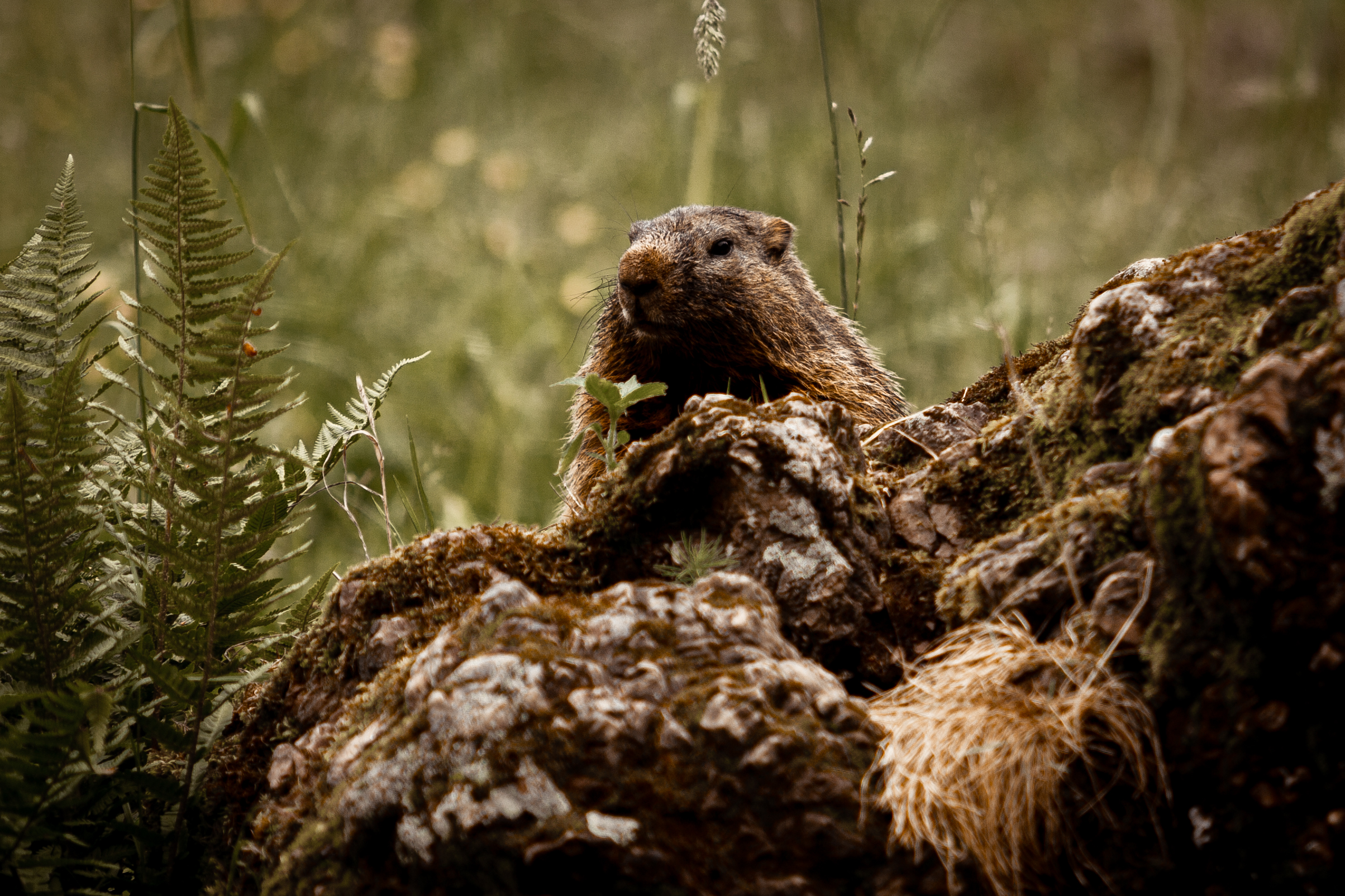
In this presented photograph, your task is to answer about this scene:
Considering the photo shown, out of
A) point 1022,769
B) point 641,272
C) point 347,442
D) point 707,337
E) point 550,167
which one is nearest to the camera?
point 1022,769

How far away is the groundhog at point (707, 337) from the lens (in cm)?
384

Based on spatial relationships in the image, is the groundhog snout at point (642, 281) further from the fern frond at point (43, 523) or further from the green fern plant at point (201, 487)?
the fern frond at point (43, 523)

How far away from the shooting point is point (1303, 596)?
56.6 inches

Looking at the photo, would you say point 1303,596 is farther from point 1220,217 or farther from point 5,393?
point 1220,217

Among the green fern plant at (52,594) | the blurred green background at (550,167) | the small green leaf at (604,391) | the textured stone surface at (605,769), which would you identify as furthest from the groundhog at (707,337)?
the textured stone surface at (605,769)

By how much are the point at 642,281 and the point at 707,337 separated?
34 centimetres

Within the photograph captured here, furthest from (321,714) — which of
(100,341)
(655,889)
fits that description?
(100,341)

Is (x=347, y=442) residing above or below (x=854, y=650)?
above

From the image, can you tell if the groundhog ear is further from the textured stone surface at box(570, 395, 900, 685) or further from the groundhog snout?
the textured stone surface at box(570, 395, 900, 685)

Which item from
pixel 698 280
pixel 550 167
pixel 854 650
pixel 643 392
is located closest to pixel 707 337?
pixel 698 280

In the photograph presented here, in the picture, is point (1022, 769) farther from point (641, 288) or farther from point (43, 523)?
point (641, 288)

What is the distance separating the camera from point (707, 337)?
12.9ft

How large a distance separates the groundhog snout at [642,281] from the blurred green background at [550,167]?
753mm

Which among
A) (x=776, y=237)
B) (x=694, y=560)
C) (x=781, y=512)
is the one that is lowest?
(x=694, y=560)
